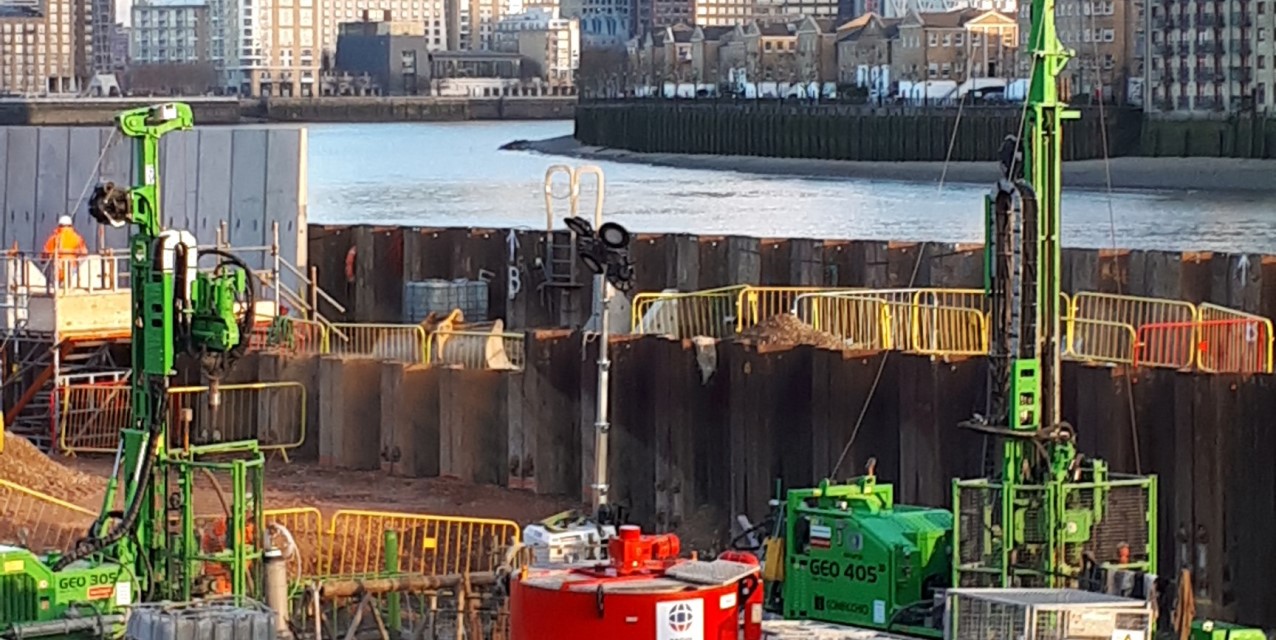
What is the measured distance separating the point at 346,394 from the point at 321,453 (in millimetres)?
765

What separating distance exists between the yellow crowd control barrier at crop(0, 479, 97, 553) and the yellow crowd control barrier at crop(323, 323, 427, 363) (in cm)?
585

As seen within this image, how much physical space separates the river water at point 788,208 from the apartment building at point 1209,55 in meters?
19.7

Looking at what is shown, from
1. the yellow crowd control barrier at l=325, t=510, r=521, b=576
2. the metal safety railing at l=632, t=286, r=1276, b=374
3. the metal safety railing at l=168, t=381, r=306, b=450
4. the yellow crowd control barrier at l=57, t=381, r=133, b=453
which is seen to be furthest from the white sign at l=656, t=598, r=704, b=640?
the yellow crowd control barrier at l=57, t=381, r=133, b=453

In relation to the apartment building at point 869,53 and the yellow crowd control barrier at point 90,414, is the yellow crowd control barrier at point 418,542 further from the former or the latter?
the apartment building at point 869,53

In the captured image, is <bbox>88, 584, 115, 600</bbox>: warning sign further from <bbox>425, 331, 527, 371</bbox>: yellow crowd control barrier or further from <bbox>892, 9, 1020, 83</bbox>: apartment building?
<bbox>892, 9, 1020, 83</bbox>: apartment building

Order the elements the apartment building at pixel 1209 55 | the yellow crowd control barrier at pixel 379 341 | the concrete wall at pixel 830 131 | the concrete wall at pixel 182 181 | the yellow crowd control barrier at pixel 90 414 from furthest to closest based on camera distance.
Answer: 1. the apartment building at pixel 1209 55
2. the concrete wall at pixel 830 131
3. the concrete wall at pixel 182 181
4. the yellow crowd control barrier at pixel 379 341
5. the yellow crowd control barrier at pixel 90 414

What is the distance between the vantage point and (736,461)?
27062mm

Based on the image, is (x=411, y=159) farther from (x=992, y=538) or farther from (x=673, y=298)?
(x=992, y=538)

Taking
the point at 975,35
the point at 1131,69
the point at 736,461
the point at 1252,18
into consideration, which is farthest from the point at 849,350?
the point at 975,35

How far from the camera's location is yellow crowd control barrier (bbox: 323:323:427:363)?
1310 inches

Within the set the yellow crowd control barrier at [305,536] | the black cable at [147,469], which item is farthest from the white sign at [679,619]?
the yellow crowd control barrier at [305,536]

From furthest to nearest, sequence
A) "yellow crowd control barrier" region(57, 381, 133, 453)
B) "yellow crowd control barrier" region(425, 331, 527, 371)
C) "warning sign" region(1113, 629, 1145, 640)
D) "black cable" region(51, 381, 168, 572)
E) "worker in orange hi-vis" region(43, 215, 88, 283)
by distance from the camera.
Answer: "worker in orange hi-vis" region(43, 215, 88, 283), "yellow crowd control barrier" region(57, 381, 133, 453), "yellow crowd control barrier" region(425, 331, 527, 371), "black cable" region(51, 381, 168, 572), "warning sign" region(1113, 629, 1145, 640)

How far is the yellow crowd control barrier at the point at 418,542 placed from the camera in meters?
25.0

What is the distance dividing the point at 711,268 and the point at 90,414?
843 centimetres
